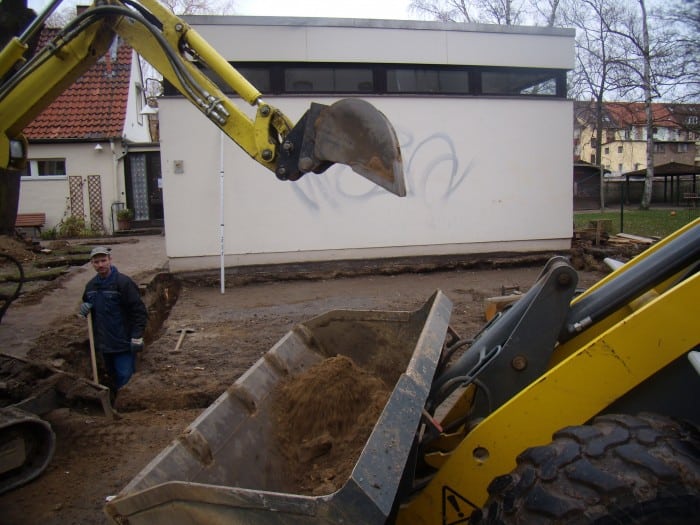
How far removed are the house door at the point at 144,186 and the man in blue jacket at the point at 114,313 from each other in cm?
1582

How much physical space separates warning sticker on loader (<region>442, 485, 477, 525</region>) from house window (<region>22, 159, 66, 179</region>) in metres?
21.1

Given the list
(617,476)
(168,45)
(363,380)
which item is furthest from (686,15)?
(168,45)

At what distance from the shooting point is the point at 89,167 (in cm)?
2044

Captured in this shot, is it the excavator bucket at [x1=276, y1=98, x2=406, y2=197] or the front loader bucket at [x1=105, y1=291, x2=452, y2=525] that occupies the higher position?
the excavator bucket at [x1=276, y1=98, x2=406, y2=197]

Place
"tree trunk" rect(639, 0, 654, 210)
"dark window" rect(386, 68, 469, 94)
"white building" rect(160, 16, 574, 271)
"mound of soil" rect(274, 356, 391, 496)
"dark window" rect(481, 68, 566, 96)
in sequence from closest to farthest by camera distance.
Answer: "mound of soil" rect(274, 356, 391, 496)
"white building" rect(160, 16, 574, 271)
"dark window" rect(386, 68, 469, 94)
"dark window" rect(481, 68, 566, 96)
"tree trunk" rect(639, 0, 654, 210)

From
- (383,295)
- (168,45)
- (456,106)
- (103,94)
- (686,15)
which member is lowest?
(383,295)

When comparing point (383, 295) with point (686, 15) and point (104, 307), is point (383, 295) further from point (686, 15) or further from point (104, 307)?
point (686, 15)

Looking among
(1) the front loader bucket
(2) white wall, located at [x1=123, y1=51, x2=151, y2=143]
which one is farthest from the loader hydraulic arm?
(2) white wall, located at [x1=123, y1=51, x2=151, y2=143]

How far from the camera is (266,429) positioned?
315 cm

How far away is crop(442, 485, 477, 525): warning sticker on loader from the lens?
2287 millimetres

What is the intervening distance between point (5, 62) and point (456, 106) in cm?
827

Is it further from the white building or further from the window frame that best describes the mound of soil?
the window frame

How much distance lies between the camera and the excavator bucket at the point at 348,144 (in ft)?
9.80

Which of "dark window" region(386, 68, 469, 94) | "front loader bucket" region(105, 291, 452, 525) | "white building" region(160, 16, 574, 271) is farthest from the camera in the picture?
"dark window" region(386, 68, 469, 94)
